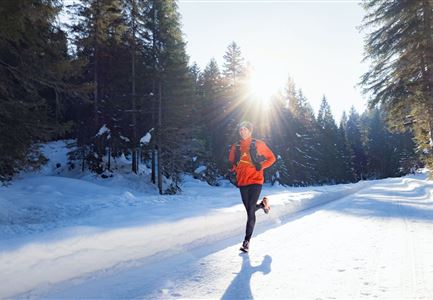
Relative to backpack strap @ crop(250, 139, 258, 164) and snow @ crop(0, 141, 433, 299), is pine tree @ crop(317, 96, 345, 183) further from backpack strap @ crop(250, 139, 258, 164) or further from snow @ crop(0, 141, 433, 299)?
backpack strap @ crop(250, 139, 258, 164)

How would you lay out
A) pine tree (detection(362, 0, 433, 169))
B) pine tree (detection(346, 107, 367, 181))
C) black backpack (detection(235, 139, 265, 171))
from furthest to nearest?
pine tree (detection(346, 107, 367, 181)), pine tree (detection(362, 0, 433, 169)), black backpack (detection(235, 139, 265, 171))

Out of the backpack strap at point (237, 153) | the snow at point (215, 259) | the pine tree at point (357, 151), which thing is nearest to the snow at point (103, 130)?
the snow at point (215, 259)

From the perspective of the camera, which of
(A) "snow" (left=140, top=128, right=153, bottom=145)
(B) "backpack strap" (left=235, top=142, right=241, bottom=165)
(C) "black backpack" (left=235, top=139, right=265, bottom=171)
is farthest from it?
Result: (A) "snow" (left=140, top=128, right=153, bottom=145)

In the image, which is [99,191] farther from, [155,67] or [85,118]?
[155,67]

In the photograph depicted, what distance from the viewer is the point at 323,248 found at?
244 inches

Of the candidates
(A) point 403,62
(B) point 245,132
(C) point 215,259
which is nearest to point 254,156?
(B) point 245,132

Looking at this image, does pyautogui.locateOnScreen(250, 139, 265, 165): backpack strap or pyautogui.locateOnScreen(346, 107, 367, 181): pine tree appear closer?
pyautogui.locateOnScreen(250, 139, 265, 165): backpack strap

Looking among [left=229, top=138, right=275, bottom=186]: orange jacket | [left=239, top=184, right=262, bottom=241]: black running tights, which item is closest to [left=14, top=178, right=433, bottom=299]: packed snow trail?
[left=239, top=184, right=262, bottom=241]: black running tights

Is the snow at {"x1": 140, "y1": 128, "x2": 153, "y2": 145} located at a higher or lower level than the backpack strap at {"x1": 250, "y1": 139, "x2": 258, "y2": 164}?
higher

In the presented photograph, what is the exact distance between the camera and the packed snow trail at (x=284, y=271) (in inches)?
160

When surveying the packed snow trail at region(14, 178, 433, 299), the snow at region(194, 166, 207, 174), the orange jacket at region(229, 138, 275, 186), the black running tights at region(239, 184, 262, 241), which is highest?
the snow at region(194, 166, 207, 174)

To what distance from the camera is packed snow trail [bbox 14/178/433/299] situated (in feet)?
13.3

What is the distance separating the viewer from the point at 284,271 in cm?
A: 484

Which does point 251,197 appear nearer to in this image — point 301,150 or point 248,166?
point 248,166
